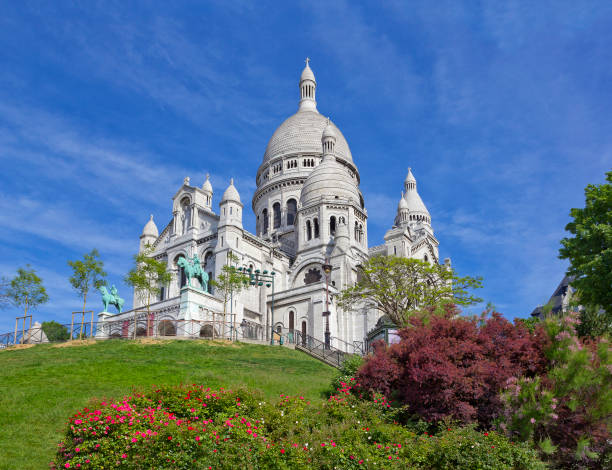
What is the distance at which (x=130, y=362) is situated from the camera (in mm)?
26688

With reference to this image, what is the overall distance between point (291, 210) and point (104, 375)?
50.6 m

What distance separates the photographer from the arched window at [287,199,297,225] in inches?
2841

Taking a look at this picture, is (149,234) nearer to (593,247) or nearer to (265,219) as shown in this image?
(265,219)

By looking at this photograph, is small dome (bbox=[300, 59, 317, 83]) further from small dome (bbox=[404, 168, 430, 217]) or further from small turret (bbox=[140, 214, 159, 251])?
small turret (bbox=[140, 214, 159, 251])

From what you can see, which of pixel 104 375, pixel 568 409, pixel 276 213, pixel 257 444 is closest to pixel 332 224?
pixel 276 213

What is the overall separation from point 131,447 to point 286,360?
1821 centimetres

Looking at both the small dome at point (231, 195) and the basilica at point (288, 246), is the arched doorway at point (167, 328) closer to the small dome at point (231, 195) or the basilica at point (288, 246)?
the basilica at point (288, 246)

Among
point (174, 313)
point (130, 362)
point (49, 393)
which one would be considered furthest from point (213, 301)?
point (49, 393)

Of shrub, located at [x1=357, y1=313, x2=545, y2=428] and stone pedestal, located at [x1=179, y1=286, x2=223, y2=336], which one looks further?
stone pedestal, located at [x1=179, y1=286, x2=223, y2=336]

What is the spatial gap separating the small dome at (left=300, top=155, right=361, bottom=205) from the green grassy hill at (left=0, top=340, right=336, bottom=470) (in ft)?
98.0

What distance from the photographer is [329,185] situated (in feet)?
211

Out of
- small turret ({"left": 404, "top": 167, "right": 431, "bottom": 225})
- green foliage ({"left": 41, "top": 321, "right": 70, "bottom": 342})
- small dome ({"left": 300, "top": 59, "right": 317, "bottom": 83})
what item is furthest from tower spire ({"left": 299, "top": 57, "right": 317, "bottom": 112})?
green foliage ({"left": 41, "top": 321, "right": 70, "bottom": 342})

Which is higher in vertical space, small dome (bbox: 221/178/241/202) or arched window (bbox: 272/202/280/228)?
arched window (bbox: 272/202/280/228)

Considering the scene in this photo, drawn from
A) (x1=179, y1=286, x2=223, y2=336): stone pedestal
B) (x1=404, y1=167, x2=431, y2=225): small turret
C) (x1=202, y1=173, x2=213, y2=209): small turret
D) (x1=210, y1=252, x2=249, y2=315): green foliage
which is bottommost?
(x1=179, y1=286, x2=223, y2=336): stone pedestal
